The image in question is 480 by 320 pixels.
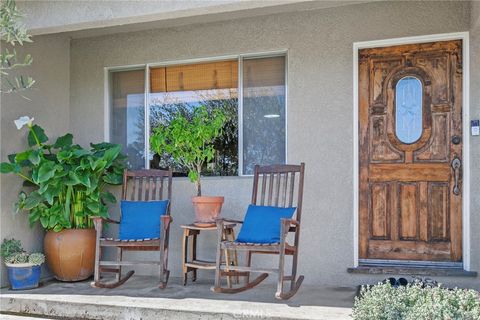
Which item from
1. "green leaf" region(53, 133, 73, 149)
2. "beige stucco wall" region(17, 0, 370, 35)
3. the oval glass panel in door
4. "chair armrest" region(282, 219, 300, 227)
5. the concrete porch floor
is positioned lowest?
the concrete porch floor

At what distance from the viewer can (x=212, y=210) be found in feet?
14.2

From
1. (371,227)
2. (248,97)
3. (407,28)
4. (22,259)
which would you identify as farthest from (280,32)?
(22,259)

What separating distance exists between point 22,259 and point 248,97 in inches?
102

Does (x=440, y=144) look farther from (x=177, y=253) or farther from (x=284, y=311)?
(x=177, y=253)

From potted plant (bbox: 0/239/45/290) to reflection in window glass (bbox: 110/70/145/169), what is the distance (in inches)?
53.9

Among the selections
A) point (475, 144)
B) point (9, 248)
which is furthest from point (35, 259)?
point (475, 144)

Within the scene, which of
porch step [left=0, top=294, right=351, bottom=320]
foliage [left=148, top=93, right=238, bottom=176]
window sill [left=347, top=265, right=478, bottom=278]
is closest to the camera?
porch step [left=0, top=294, right=351, bottom=320]

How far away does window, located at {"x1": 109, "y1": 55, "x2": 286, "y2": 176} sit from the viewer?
4.71m

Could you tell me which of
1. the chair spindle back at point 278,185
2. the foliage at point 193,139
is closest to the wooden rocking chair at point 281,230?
the chair spindle back at point 278,185

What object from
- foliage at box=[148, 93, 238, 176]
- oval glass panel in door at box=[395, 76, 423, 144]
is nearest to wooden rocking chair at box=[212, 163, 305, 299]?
foliage at box=[148, 93, 238, 176]

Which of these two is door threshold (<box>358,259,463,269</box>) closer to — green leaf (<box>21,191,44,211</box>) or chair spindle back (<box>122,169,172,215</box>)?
chair spindle back (<box>122,169,172,215</box>)

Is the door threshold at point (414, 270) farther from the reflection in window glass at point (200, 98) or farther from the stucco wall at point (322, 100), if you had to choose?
the reflection in window glass at point (200, 98)

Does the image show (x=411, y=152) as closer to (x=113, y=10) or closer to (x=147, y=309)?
(x=147, y=309)

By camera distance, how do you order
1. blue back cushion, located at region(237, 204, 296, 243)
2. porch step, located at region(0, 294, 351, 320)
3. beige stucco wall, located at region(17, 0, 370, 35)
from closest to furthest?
porch step, located at region(0, 294, 351, 320), beige stucco wall, located at region(17, 0, 370, 35), blue back cushion, located at region(237, 204, 296, 243)
